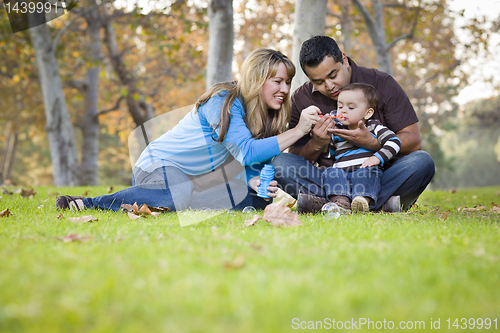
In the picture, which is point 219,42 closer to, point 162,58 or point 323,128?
point 323,128

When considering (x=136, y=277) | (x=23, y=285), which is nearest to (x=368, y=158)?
(x=136, y=277)

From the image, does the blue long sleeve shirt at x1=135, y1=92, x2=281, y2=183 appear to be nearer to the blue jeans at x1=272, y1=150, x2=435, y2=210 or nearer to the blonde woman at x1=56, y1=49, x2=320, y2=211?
the blonde woman at x1=56, y1=49, x2=320, y2=211

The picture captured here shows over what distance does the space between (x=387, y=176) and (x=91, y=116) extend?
13626mm

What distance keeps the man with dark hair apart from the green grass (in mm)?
1122

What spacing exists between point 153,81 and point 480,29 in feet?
46.7

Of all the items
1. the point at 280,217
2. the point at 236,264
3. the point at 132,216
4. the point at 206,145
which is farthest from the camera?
the point at 206,145

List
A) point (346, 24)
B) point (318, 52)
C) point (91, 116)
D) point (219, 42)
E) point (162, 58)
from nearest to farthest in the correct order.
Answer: point (318, 52) → point (219, 42) → point (91, 116) → point (346, 24) → point (162, 58)

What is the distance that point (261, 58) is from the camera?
367 centimetres

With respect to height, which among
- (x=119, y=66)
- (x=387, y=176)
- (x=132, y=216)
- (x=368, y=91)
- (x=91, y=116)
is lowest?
(x=91, y=116)

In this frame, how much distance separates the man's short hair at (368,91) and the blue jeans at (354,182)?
2.25 ft

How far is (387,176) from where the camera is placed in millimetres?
3633

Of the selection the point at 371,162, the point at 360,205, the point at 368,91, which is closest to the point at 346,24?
the point at 368,91

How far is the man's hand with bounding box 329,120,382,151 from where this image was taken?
349 centimetres

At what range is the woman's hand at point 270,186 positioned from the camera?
363cm
